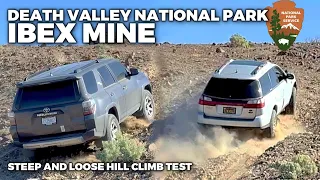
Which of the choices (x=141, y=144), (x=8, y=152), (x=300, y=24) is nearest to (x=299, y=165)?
(x=141, y=144)

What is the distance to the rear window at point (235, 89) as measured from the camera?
39.0 ft

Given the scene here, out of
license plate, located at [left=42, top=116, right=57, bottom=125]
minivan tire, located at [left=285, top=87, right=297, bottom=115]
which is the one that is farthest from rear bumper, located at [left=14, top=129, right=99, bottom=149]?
minivan tire, located at [left=285, top=87, right=297, bottom=115]

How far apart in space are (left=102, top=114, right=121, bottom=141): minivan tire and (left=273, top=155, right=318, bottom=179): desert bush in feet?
12.2

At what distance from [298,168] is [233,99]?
3.06 m

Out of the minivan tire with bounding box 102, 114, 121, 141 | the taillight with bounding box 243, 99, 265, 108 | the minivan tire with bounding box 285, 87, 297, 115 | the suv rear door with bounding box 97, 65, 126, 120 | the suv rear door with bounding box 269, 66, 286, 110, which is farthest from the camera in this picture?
the minivan tire with bounding box 285, 87, 297, 115

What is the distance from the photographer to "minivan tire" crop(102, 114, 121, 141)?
11.6m

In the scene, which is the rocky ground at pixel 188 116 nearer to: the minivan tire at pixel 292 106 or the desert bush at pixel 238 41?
the minivan tire at pixel 292 106

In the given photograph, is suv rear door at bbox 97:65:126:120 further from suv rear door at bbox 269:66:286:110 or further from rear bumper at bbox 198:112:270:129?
suv rear door at bbox 269:66:286:110

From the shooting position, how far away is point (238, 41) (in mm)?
25516

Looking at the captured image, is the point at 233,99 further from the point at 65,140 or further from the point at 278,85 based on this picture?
the point at 65,140

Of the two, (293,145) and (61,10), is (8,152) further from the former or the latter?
(61,10)

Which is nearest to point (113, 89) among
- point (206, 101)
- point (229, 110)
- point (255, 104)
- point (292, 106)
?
point (206, 101)

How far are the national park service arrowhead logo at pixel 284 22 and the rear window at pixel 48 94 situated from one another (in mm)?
14054

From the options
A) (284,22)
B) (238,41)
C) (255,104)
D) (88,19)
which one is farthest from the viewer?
(238,41)
